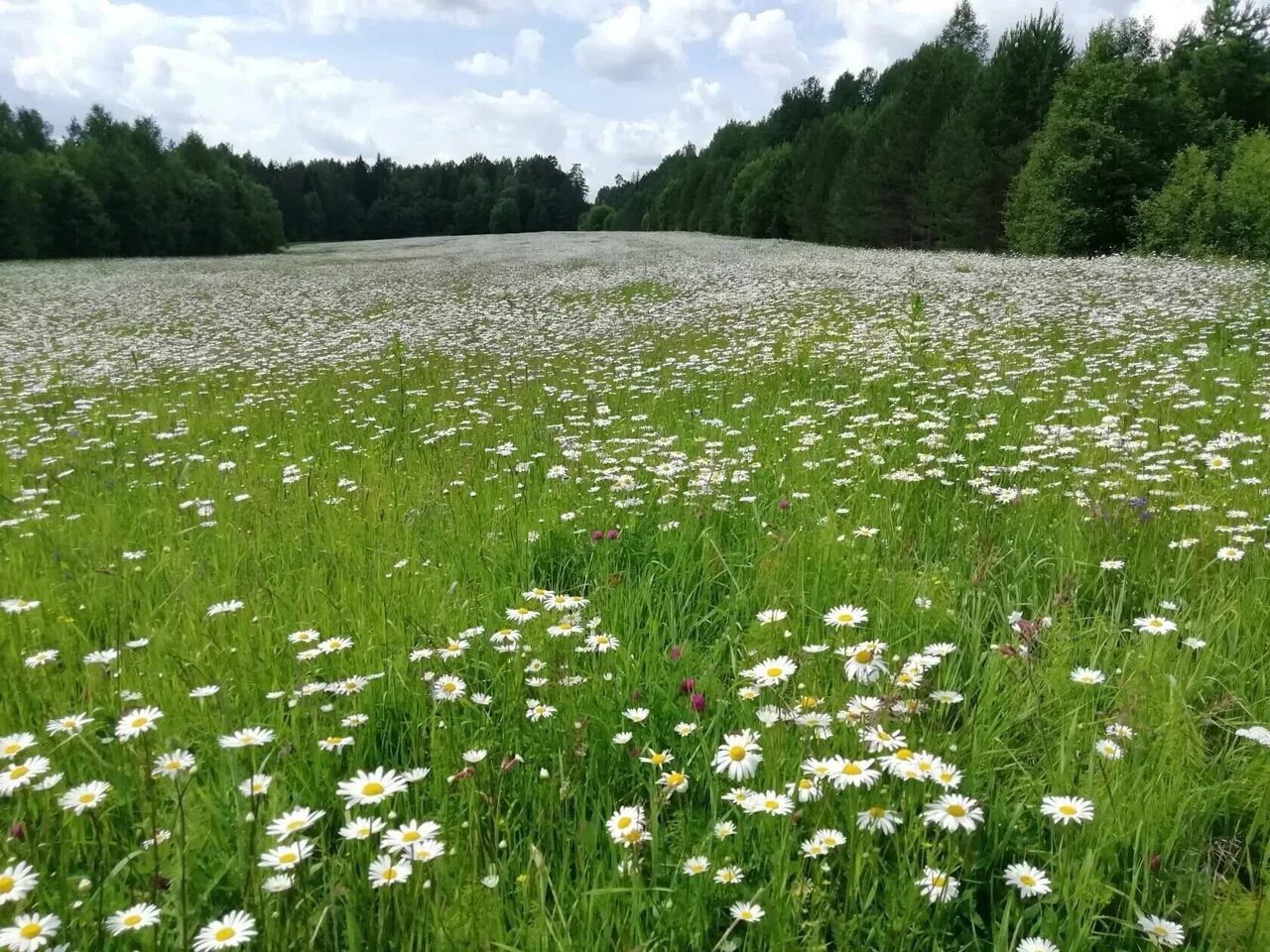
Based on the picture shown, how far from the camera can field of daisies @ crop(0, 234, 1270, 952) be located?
1.83m

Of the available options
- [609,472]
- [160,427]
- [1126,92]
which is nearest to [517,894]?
[609,472]

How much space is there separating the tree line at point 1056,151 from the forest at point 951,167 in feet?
0.31

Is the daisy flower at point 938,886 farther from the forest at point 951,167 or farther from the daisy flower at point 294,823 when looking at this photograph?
the forest at point 951,167

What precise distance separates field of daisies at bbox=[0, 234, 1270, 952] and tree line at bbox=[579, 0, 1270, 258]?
26735 millimetres

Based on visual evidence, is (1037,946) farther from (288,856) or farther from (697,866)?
(288,856)

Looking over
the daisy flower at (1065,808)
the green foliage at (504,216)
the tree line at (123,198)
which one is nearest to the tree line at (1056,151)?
the daisy flower at (1065,808)

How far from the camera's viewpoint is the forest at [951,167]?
30578mm

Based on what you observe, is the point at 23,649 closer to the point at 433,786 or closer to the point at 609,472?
the point at 433,786

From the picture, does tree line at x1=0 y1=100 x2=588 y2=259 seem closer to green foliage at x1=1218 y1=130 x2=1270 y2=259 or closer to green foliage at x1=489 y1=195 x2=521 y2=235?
green foliage at x1=489 y1=195 x2=521 y2=235

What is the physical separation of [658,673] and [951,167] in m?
44.4

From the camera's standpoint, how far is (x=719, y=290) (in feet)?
59.9

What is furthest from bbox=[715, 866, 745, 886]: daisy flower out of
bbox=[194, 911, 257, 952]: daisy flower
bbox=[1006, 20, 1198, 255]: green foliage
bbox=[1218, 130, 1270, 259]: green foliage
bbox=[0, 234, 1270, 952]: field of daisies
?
bbox=[1006, 20, 1198, 255]: green foliage

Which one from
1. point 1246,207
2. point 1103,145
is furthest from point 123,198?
point 1246,207

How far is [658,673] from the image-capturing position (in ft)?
9.16
